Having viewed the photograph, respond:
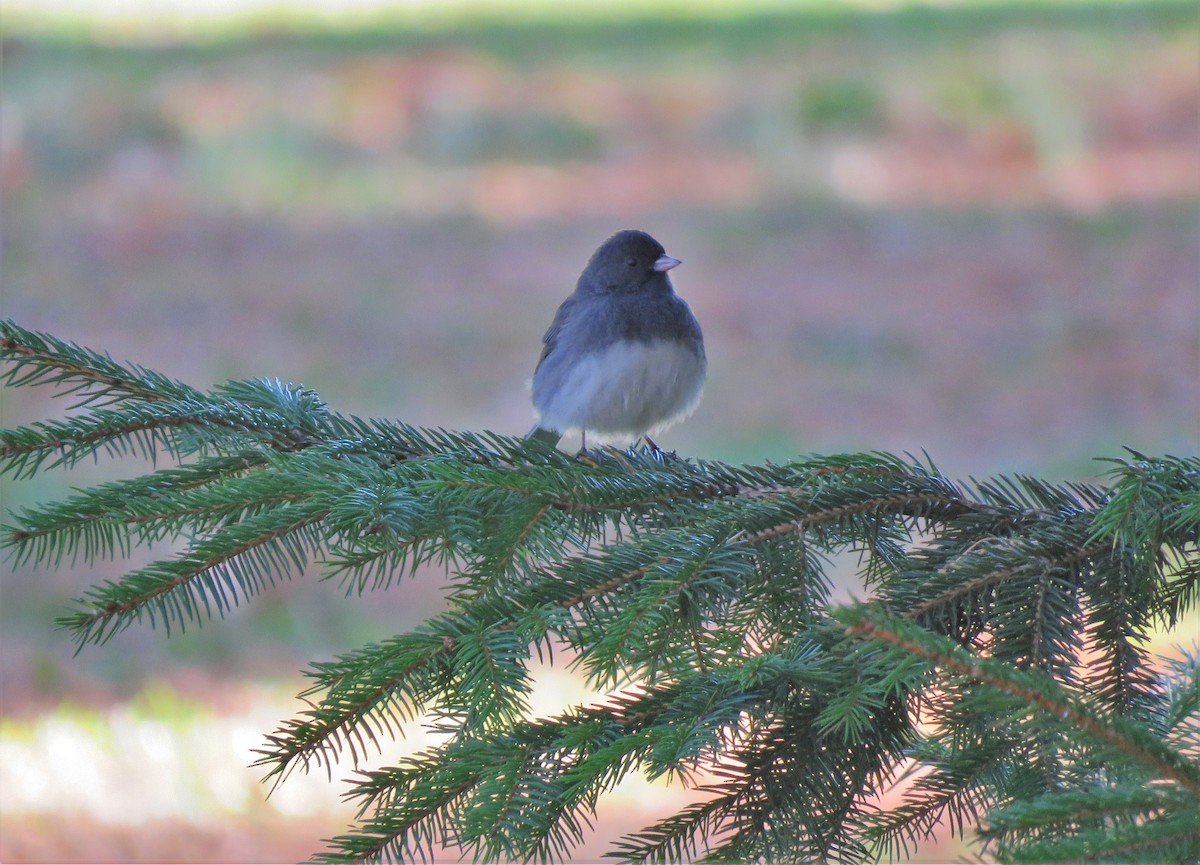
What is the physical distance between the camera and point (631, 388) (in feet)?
6.54

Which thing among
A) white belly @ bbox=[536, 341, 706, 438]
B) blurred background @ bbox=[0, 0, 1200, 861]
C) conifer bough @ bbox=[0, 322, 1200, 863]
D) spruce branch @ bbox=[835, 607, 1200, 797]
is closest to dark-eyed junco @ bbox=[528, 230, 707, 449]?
white belly @ bbox=[536, 341, 706, 438]

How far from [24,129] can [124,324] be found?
1.74 metres

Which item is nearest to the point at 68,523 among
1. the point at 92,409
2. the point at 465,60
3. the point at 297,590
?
the point at 92,409

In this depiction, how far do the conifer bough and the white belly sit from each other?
84 cm

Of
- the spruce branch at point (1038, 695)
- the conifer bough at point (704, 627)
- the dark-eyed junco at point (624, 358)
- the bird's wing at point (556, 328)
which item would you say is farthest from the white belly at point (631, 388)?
the spruce branch at point (1038, 695)

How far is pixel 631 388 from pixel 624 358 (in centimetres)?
5

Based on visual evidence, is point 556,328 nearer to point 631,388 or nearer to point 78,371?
point 631,388

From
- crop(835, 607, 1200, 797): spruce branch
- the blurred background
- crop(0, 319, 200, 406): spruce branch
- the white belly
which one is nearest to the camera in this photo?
crop(835, 607, 1200, 797): spruce branch

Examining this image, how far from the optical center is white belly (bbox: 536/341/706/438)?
6.54ft

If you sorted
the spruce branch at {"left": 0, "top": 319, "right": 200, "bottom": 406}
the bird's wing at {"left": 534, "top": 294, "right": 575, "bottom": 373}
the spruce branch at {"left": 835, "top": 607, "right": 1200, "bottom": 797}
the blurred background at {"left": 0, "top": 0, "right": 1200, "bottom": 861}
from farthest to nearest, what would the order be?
the blurred background at {"left": 0, "top": 0, "right": 1200, "bottom": 861} → the bird's wing at {"left": 534, "top": 294, "right": 575, "bottom": 373} → the spruce branch at {"left": 0, "top": 319, "right": 200, "bottom": 406} → the spruce branch at {"left": 835, "top": 607, "right": 1200, "bottom": 797}

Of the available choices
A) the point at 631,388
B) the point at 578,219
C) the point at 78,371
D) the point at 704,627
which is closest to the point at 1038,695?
the point at 704,627

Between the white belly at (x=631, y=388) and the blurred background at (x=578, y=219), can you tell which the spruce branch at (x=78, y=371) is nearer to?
the white belly at (x=631, y=388)

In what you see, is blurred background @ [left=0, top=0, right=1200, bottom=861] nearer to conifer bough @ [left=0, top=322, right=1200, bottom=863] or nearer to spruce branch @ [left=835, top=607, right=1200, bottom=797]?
conifer bough @ [left=0, top=322, right=1200, bottom=863]

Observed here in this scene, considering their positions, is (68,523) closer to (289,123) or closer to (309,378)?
(309,378)
